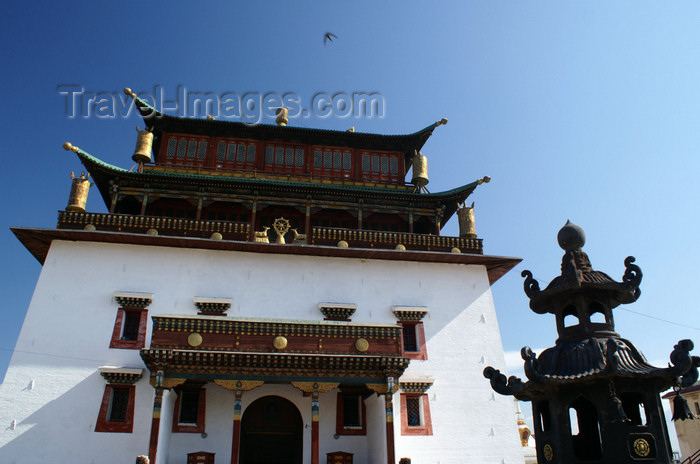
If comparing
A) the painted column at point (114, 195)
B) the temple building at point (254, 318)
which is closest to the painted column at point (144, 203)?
the temple building at point (254, 318)

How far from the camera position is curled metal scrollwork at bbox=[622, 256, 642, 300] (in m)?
8.62

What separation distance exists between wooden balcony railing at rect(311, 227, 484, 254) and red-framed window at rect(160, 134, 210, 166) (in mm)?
7653

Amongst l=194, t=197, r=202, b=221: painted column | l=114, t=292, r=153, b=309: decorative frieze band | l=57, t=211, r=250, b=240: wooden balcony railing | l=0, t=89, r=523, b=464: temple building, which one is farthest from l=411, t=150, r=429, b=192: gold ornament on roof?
l=114, t=292, r=153, b=309: decorative frieze band

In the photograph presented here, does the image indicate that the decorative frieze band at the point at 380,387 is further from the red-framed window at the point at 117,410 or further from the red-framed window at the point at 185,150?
the red-framed window at the point at 185,150

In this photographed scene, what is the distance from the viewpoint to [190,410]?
18.5 meters

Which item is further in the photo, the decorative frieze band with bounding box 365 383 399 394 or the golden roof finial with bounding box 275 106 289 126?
the golden roof finial with bounding box 275 106 289 126

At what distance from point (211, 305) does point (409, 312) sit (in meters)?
7.80

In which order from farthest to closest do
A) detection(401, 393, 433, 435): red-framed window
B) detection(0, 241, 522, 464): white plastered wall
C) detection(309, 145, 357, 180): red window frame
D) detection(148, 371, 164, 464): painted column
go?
detection(309, 145, 357, 180): red window frame < detection(401, 393, 433, 435): red-framed window < detection(0, 241, 522, 464): white plastered wall < detection(148, 371, 164, 464): painted column

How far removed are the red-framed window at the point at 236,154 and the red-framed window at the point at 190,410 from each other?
11.2 meters

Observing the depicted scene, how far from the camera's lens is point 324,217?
2477 centimetres

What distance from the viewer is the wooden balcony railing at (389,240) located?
2220 cm

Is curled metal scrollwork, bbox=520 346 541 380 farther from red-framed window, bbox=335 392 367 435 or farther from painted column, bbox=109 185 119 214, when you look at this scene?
painted column, bbox=109 185 119 214

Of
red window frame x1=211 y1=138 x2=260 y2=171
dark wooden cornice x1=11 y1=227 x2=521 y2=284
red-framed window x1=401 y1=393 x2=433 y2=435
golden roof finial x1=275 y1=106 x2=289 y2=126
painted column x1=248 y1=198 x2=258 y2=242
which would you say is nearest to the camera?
red-framed window x1=401 y1=393 x2=433 y2=435

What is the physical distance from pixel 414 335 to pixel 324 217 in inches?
282
